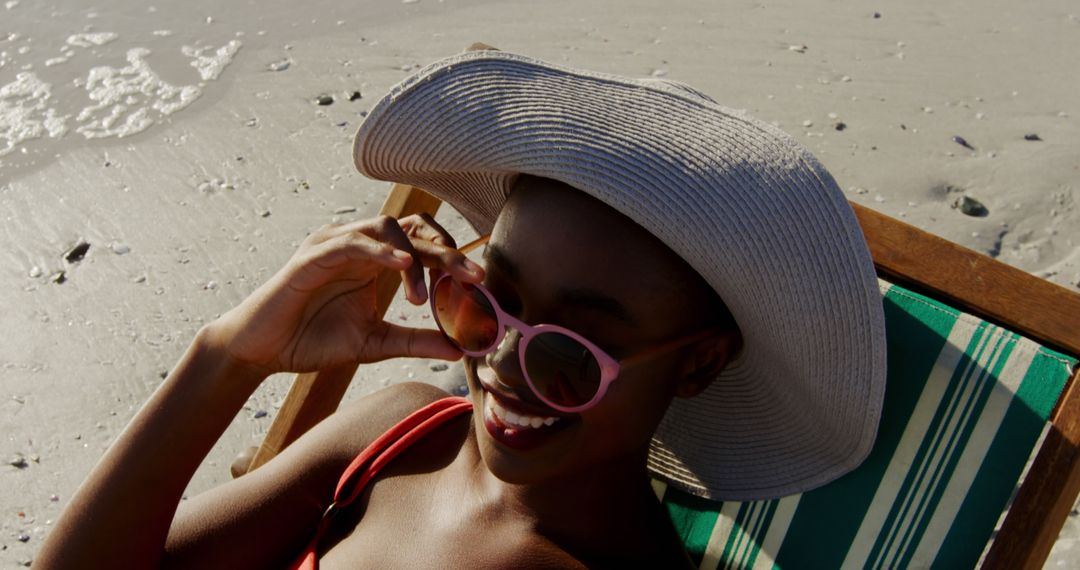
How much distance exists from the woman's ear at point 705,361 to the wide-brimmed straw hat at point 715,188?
0.03 metres

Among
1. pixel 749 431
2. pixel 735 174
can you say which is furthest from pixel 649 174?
pixel 749 431

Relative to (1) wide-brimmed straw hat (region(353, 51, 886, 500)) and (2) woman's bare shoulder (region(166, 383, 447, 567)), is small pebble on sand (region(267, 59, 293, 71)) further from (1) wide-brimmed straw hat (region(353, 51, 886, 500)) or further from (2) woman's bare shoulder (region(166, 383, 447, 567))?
(1) wide-brimmed straw hat (region(353, 51, 886, 500))

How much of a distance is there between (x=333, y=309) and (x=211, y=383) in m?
0.23

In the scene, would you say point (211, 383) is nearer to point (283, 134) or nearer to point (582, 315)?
point (582, 315)

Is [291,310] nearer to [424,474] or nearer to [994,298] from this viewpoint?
[424,474]

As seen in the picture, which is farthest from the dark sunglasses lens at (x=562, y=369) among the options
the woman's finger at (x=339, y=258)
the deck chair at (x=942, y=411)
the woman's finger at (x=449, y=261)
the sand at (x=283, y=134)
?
the sand at (x=283, y=134)

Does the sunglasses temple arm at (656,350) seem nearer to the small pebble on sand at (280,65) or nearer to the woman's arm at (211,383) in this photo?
the woman's arm at (211,383)

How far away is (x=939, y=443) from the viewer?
1893mm

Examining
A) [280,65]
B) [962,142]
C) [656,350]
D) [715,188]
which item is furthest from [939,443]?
[280,65]

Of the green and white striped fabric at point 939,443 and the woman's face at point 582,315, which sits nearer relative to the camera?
the woman's face at point 582,315

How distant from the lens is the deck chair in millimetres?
1826

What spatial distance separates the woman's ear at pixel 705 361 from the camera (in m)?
1.67

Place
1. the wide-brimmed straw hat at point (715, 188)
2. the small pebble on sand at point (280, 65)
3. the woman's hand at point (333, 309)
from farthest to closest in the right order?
the small pebble on sand at point (280, 65), the woman's hand at point (333, 309), the wide-brimmed straw hat at point (715, 188)

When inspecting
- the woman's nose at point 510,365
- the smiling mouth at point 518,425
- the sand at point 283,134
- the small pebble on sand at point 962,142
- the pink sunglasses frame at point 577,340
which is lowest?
the sand at point 283,134
